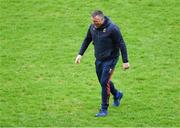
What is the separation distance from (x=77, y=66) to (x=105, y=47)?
3.60 metres

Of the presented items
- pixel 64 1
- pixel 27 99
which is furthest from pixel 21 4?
pixel 27 99

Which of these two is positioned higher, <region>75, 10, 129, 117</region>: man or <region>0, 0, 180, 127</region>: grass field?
<region>75, 10, 129, 117</region>: man

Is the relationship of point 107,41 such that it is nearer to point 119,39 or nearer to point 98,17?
point 119,39

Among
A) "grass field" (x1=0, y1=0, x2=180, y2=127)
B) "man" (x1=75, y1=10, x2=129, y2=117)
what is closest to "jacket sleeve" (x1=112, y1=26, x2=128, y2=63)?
"man" (x1=75, y1=10, x2=129, y2=117)

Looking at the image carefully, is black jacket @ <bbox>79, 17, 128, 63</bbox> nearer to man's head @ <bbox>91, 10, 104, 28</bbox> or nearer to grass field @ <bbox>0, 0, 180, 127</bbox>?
man's head @ <bbox>91, 10, 104, 28</bbox>

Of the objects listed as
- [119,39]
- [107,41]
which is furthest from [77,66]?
[119,39]

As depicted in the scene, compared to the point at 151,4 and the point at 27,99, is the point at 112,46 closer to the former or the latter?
the point at 27,99

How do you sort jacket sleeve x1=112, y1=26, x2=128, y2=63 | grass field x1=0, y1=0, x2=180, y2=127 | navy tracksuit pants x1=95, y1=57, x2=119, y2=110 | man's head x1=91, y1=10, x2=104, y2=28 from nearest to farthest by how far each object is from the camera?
man's head x1=91, y1=10, x2=104, y2=28 → jacket sleeve x1=112, y1=26, x2=128, y2=63 → navy tracksuit pants x1=95, y1=57, x2=119, y2=110 → grass field x1=0, y1=0, x2=180, y2=127

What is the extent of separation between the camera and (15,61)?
53.8 ft

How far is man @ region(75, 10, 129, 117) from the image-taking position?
40.7ft

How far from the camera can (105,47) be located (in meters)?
12.6

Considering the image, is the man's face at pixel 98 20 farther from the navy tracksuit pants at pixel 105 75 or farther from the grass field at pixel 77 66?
the grass field at pixel 77 66

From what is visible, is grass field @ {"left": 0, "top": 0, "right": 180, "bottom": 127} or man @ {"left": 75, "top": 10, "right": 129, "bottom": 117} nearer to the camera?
man @ {"left": 75, "top": 10, "right": 129, "bottom": 117}

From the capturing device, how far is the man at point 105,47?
40.7 feet
